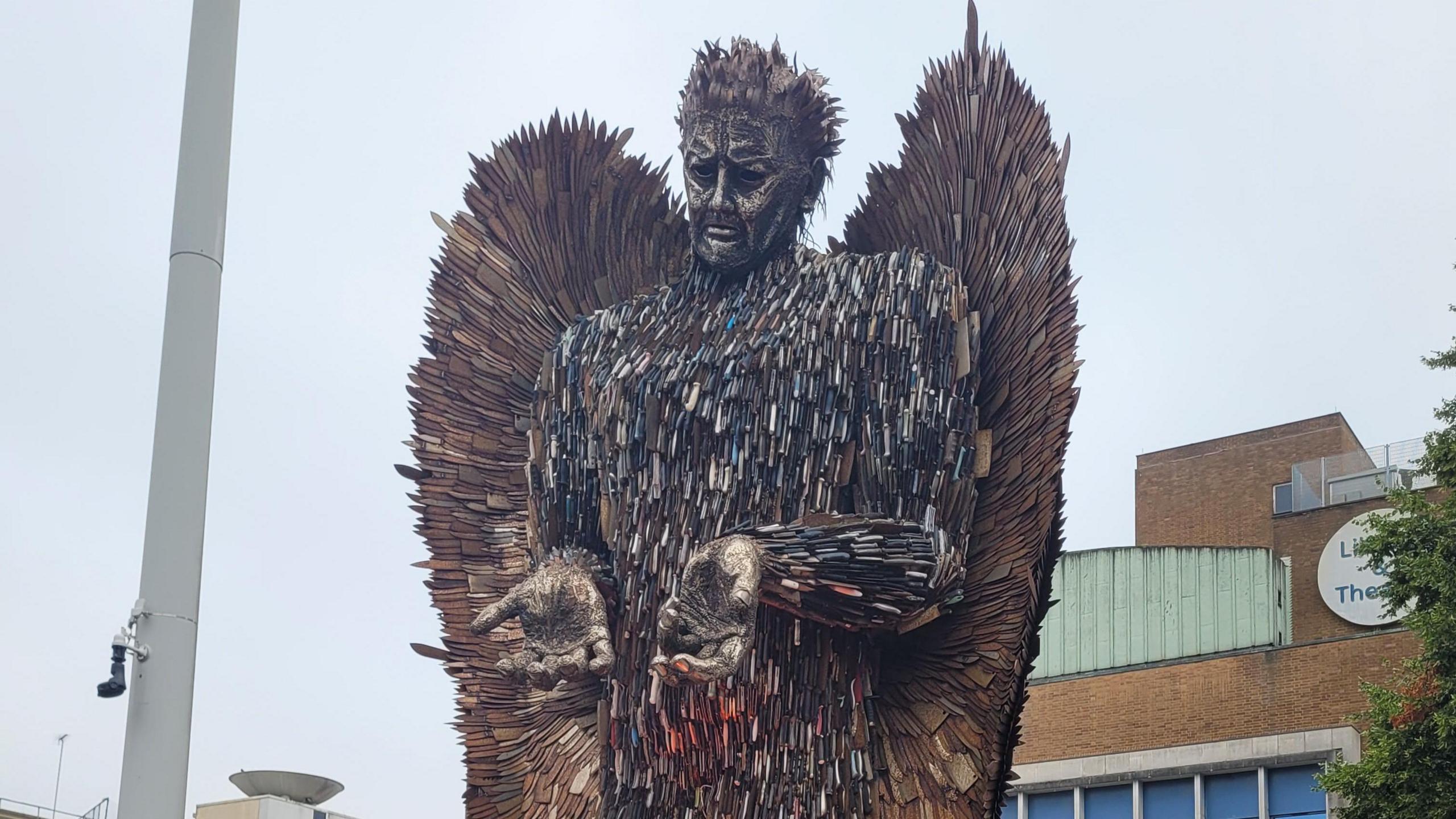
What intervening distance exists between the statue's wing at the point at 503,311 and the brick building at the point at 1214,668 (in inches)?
561

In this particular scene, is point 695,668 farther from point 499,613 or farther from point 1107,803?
point 1107,803

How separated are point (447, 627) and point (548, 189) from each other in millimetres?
2936

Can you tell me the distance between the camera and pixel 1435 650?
54.7 feet

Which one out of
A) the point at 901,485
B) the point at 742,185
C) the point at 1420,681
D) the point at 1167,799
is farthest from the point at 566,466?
the point at 1167,799

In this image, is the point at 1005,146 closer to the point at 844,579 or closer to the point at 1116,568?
the point at 844,579

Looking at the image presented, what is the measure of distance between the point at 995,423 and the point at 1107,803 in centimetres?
1554

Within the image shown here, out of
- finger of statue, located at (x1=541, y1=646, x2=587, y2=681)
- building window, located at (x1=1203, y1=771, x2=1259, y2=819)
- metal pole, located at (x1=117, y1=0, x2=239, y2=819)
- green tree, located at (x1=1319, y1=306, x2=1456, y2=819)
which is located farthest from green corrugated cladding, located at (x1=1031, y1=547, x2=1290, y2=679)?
metal pole, located at (x1=117, y1=0, x2=239, y2=819)

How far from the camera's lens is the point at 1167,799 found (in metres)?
26.1

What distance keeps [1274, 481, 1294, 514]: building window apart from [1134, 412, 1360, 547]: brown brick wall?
111 mm

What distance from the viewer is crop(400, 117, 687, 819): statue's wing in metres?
13.4

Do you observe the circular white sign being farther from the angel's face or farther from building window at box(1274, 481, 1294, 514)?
the angel's face

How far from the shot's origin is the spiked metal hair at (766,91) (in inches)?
499

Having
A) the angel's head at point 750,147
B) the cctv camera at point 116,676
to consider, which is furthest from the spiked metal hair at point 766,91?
the cctv camera at point 116,676

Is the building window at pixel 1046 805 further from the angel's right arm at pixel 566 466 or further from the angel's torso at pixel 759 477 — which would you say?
the angel's torso at pixel 759 477
